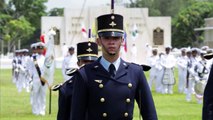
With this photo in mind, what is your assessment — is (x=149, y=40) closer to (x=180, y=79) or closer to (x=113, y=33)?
(x=180, y=79)

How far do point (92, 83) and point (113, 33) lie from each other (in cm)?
46

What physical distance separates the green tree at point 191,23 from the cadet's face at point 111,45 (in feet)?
216

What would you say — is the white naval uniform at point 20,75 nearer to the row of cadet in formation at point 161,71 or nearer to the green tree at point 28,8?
the row of cadet in formation at point 161,71

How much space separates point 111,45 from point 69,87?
1.39m

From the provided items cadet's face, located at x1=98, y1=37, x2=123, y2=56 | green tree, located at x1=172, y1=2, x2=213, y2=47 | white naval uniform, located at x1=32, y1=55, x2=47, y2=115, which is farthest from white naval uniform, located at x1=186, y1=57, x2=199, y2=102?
green tree, located at x1=172, y1=2, x2=213, y2=47

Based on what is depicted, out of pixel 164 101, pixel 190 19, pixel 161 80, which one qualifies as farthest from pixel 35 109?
pixel 190 19

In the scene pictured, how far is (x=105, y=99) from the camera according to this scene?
15.6ft

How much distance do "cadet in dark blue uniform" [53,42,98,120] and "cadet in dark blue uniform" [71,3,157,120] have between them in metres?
0.61

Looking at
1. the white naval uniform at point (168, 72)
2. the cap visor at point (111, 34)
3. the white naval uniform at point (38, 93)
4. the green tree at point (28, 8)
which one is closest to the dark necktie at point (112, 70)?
the cap visor at point (111, 34)

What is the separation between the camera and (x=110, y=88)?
15.6 ft

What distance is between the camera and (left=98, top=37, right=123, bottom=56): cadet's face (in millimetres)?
4680

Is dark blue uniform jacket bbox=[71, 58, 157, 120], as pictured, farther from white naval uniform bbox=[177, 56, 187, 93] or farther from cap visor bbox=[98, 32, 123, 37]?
white naval uniform bbox=[177, 56, 187, 93]

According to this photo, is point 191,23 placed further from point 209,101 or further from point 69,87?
point 209,101

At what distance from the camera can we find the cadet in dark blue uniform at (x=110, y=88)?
15.6ft
